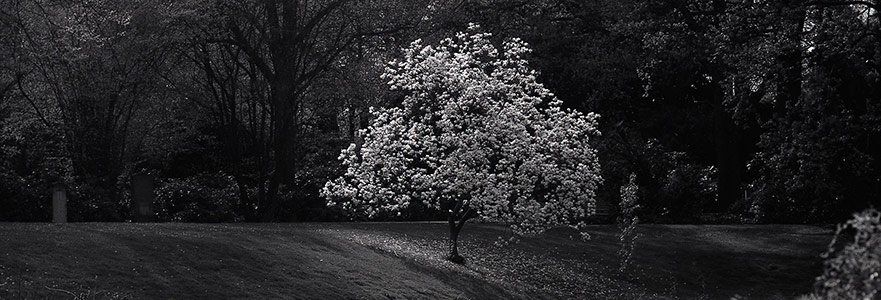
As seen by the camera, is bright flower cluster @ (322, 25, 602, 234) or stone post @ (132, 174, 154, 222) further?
stone post @ (132, 174, 154, 222)

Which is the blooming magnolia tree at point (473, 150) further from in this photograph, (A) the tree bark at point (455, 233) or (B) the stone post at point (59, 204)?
(B) the stone post at point (59, 204)

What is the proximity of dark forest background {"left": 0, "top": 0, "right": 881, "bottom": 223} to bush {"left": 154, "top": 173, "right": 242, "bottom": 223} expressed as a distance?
0.19 feet

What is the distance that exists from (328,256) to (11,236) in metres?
5.95

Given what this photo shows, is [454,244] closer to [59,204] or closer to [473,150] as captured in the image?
[473,150]

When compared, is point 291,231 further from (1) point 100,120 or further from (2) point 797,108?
(2) point 797,108

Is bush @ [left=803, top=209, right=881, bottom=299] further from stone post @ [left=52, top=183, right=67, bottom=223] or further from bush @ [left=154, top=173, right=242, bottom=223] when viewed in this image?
bush @ [left=154, top=173, right=242, bottom=223]

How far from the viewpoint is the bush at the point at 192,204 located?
30078 mm

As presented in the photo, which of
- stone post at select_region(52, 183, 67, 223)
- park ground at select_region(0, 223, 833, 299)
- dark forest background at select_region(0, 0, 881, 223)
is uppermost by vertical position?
dark forest background at select_region(0, 0, 881, 223)

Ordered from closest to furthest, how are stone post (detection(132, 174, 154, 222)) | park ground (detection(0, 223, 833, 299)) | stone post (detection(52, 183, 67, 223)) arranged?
park ground (detection(0, 223, 833, 299))
stone post (detection(52, 183, 67, 223))
stone post (detection(132, 174, 154, 222))

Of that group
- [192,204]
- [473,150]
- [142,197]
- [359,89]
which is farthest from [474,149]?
[192,204]

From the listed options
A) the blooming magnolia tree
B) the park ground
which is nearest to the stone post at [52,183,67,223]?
the park ground

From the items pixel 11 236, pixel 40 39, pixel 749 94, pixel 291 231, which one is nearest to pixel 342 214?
pixel 291 231

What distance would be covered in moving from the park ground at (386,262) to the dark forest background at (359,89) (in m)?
2.78

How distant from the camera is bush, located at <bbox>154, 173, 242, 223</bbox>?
30.1 meters
